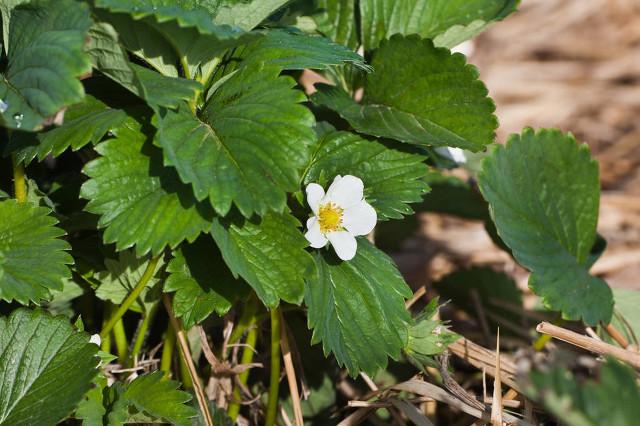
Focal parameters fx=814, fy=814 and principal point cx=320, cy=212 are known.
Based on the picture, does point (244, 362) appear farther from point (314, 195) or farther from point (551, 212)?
point (551, 212)

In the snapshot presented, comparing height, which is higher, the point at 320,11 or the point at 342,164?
the point at 320,11

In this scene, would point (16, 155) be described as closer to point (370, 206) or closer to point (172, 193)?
point (172, 193)

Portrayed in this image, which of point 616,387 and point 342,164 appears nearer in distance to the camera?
point 616,387

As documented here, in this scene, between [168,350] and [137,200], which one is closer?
[137,200]

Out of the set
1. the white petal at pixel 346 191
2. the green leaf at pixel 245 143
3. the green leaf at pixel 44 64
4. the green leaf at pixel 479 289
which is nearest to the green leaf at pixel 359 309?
the white petal at pixel 346 191

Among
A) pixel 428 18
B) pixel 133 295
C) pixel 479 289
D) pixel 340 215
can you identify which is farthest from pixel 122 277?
pixel 479 289

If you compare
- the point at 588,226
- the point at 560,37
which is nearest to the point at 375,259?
the point at 588,226

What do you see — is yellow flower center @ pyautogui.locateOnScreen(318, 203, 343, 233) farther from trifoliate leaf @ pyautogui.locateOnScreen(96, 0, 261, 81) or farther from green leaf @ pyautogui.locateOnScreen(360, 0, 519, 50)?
green leaf @ pyautogui.locateOnScreen(360, 0, 519, 50)
